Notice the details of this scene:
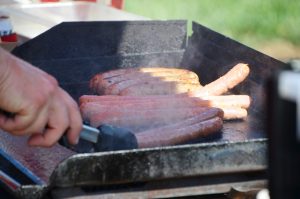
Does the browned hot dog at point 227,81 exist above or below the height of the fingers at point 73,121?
below

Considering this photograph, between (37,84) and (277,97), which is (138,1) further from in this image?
(277,97)

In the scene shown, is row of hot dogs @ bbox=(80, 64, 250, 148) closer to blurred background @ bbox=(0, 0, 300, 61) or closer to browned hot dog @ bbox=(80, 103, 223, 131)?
browned hot dog @ bbox=(80, 103, 223, 131)

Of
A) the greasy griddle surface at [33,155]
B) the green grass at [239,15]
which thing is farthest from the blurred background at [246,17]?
the greasy griddle surface at [33,155]

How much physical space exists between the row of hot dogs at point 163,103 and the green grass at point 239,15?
5182 mm

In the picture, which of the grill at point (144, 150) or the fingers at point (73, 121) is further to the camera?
the grill at point (144, 150)

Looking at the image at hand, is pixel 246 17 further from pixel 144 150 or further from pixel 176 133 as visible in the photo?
pixel 144 150

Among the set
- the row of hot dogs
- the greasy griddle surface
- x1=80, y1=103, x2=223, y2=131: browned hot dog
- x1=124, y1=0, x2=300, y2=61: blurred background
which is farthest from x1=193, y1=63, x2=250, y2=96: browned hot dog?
x1=124, y1=0, x2=300, y2=61: blurred background

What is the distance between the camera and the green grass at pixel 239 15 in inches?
381

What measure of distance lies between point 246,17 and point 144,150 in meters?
7.97

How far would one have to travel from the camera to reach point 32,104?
2230 mm

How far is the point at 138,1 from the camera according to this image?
11141mm

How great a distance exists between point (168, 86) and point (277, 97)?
10.3 feet

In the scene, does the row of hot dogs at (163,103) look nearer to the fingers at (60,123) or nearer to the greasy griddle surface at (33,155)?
the greasy griddle surface at (33,155)

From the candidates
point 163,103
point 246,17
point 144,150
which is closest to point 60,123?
point 144,150
